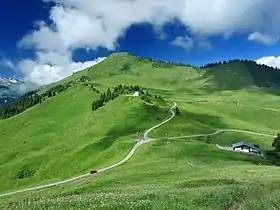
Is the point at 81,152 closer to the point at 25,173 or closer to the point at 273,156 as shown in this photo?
the point at 25,173

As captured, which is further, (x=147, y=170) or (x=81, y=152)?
(x=81, y=152)

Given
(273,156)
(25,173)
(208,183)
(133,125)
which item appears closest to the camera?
(208,183)

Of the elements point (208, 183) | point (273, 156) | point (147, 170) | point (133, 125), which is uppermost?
point (133, 125)

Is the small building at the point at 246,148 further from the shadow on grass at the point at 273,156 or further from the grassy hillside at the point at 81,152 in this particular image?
the grassy hillside at the point at 81,152

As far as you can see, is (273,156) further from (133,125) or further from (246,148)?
(133,125)

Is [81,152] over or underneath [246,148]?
over

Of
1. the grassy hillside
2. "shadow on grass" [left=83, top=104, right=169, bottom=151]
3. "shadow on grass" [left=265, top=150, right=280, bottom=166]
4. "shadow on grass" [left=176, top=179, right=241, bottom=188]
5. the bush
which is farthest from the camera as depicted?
"shadow on grass" [left=83, top=104, right=169, bottom=151]

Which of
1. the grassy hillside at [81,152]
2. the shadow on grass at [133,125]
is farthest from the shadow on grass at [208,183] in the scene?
the shadow on grass at [133,125]

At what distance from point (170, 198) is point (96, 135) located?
13678 centimetres

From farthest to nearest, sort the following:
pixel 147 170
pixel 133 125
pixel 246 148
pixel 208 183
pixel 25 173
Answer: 1. pixel 133 125
2. pixel 25 173
3. pixel 246 148
4. pixel 147 170
5. pixel 208 183

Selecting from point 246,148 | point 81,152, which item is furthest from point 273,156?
point 81,152

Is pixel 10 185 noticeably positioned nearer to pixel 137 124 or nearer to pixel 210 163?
pixel 137 124

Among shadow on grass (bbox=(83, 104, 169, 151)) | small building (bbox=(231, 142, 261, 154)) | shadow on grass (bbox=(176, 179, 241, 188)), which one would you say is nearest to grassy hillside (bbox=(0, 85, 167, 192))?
shadow on grass (bbox=(83, 104, 169, 151))

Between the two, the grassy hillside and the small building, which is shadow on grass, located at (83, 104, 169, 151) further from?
the small building
